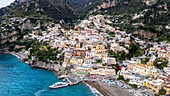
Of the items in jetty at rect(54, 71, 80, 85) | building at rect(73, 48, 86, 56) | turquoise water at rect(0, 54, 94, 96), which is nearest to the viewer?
turquoise water at rect(0, 54, 94, 96)

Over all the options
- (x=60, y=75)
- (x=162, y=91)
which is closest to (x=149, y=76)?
(x=162, y=91)

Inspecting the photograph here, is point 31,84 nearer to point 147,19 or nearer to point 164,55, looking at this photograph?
point 164,55

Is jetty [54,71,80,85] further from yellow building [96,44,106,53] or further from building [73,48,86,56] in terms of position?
yellow building [96,44,106,53]

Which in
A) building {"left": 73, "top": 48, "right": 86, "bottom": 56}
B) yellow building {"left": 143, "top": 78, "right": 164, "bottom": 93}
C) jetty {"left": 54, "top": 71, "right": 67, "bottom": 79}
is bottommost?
yellow building {"left": 143, "top": 78, "right": 164, "bottom": 93}

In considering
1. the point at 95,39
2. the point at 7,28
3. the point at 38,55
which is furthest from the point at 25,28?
the point at 95,39

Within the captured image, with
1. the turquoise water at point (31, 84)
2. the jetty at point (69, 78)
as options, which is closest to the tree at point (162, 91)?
the turquoise water at point (31, 84)

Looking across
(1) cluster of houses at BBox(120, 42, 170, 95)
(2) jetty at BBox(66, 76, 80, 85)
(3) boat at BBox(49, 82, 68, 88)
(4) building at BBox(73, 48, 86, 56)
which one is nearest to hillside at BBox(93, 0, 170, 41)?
(1) cluster of houses at BBox(120, 42, 170, 95)

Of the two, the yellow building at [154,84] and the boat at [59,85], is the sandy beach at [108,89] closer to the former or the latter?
the yellow building at [154,84]

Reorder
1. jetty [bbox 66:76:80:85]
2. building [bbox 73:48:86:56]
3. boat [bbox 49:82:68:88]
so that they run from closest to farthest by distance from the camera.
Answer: boat [bbox 49:82:68:88] → jetty [bbox 66:76:80:85] → building [bbox 73:48:86:56]
